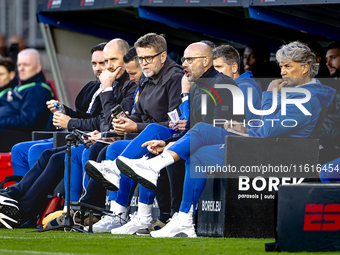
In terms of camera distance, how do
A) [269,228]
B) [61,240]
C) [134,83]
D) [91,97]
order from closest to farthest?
1. [61,240]
2. [269,228]
3. [134,83]
4. [91,97]

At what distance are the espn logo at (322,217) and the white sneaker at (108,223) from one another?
214 cm

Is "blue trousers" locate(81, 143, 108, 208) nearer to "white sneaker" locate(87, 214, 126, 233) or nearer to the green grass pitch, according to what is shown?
"white sneaker" locate(87, 214, 126, 233)

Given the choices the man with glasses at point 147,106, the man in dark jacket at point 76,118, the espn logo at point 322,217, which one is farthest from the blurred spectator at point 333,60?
the espn logo at point 322,217

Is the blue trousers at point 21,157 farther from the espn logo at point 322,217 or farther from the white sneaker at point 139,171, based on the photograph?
the espn logo at point 322,217

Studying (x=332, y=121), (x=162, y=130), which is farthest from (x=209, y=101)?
(x=332, y=121)

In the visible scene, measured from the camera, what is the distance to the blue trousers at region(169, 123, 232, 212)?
15.1 feet

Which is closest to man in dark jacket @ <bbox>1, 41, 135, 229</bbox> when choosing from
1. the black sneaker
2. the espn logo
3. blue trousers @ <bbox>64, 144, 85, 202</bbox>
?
the black sneaker

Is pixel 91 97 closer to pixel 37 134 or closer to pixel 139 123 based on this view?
pixel 37 134

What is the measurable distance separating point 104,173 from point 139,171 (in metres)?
0.52

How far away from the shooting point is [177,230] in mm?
4594

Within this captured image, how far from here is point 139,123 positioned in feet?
18.2

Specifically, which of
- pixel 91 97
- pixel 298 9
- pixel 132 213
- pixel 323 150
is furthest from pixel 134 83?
pixel 323 150

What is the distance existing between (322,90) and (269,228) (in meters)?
1.07

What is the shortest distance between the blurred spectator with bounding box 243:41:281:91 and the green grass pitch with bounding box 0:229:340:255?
2537mm
